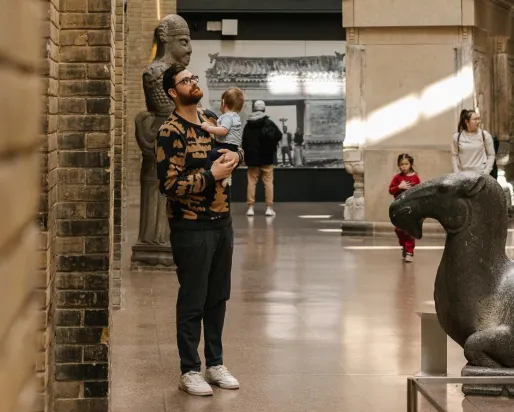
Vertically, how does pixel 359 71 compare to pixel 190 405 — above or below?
above

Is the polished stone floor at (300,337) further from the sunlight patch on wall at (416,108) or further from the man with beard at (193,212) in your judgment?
the sunlight patch on wall at (416,108)

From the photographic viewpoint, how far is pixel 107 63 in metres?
5.19

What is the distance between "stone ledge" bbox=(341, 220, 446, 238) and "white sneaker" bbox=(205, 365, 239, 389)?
1056cm

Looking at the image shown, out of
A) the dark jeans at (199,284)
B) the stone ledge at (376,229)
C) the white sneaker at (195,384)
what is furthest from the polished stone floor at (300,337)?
the stone ledge at (376,229)

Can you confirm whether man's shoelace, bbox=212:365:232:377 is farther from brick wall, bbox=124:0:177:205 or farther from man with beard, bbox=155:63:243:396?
brick wall, bbox=124:0:177:205

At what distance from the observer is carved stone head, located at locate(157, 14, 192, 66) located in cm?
1129

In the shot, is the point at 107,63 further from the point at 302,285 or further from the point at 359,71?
the point at 359,71

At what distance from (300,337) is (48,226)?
12.4ft

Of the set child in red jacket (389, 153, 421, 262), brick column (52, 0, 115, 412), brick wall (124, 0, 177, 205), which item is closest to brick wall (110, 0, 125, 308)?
brick column (52, 0, 115, 412)

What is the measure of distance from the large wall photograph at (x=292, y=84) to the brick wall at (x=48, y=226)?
877 inches

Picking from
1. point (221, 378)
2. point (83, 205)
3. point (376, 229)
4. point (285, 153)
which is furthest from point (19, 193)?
point (285, 153)

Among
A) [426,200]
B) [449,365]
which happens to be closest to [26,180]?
[426,200]

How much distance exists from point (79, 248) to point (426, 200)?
1.97 m

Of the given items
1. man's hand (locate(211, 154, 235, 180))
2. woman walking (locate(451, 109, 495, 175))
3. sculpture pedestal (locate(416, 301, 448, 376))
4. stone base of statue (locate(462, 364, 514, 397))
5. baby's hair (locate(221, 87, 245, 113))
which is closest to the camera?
stone base of statue (locate(462, 364, 514, 397))
